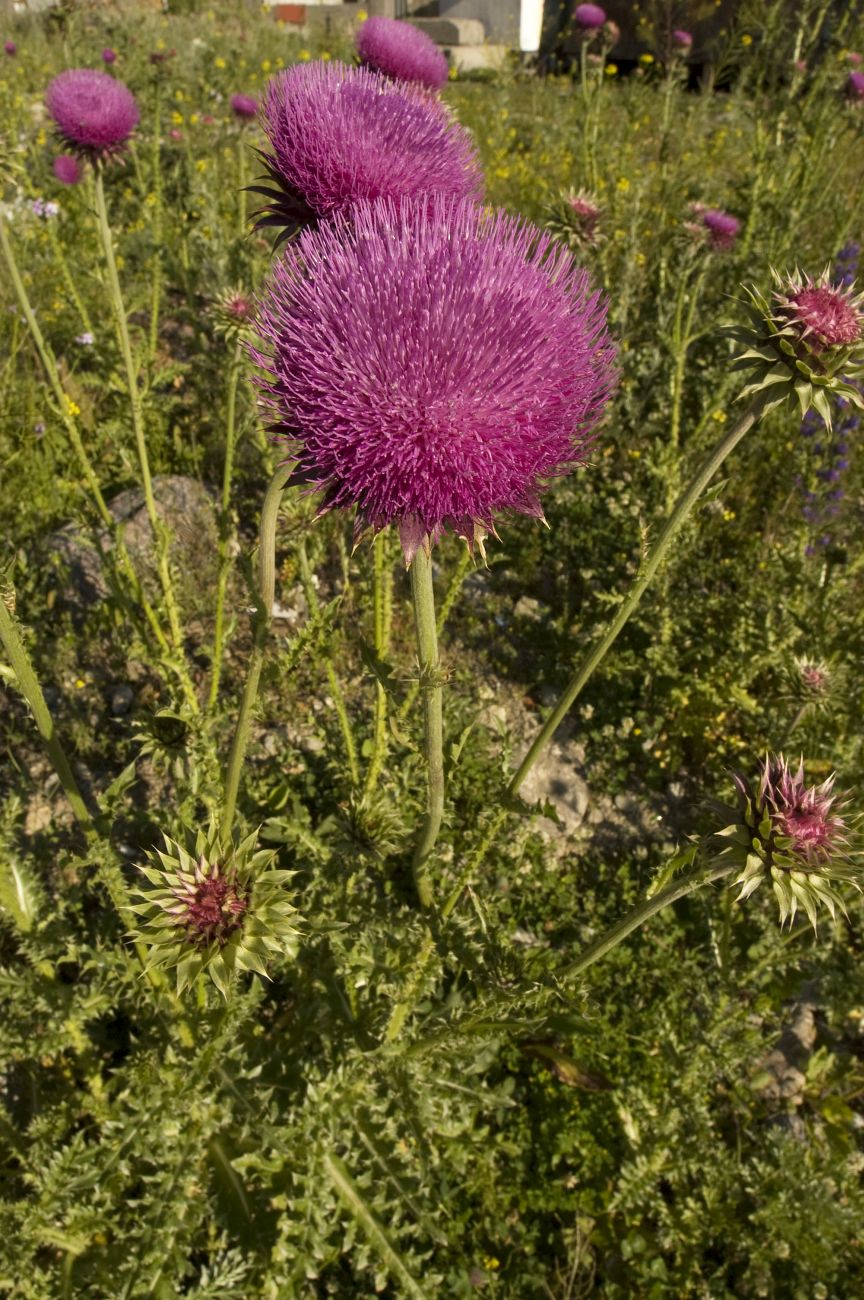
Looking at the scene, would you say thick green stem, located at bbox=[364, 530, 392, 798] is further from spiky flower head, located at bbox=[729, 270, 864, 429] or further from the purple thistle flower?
the purple thistle flower

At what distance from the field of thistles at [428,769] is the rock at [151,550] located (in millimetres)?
28

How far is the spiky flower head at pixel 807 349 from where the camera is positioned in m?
1.93

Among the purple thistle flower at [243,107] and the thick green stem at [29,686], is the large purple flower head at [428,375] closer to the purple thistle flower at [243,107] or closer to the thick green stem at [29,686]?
the thick green stem at [29,686]

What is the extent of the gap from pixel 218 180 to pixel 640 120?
4994 mm

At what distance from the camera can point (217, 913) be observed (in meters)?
2.09

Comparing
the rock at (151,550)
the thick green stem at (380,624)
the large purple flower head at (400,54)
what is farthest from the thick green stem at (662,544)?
the large purple flower head at (400,54)

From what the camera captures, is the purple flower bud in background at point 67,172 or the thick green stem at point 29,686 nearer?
the thick green stem at point 29,686

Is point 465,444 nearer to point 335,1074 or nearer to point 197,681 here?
point 335,1074

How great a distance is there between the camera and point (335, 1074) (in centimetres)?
270

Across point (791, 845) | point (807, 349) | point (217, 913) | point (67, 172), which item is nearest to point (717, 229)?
point (807, 349)

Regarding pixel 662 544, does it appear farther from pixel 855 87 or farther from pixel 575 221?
pixel 855 87

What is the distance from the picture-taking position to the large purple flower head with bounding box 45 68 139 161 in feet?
13.2

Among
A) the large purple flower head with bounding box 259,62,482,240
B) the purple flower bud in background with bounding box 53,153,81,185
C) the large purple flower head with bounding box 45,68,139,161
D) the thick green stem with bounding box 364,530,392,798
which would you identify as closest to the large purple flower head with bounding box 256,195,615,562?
the large purple flower head with bounding box 259,62,482,240

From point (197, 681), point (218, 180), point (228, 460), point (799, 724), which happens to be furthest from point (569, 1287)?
point (218, 180)
